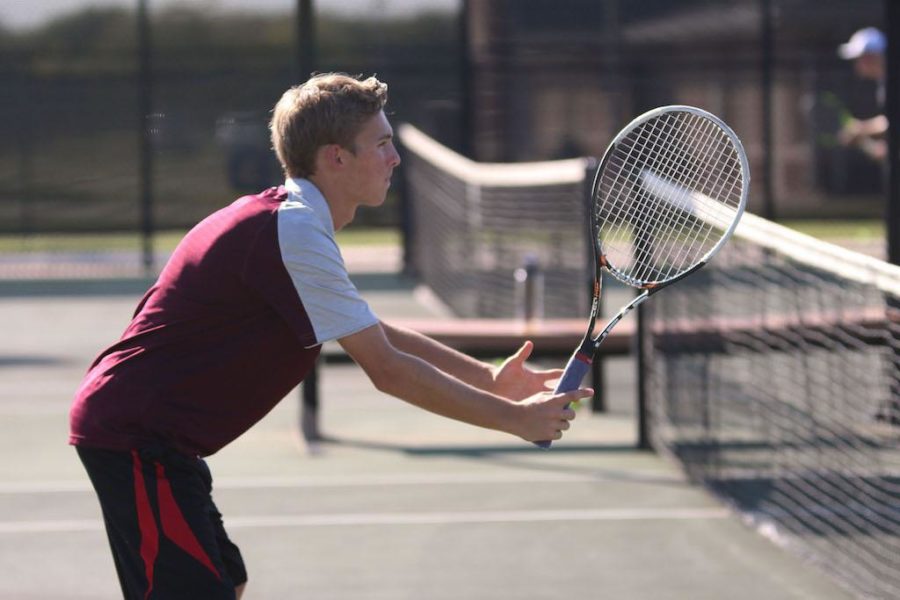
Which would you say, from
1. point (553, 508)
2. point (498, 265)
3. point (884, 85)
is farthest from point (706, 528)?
point (498, 265)

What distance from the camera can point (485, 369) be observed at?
4078 mm

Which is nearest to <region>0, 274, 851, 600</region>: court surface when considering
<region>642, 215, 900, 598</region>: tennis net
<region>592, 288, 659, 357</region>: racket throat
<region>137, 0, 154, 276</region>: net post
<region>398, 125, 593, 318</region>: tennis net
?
<region>642, 215, 900, 598</region>: tennis net

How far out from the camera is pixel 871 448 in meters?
7.52

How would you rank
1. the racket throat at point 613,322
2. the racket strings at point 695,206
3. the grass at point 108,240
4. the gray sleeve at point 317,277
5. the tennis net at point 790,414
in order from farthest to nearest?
the grass at point 108,240, the tennis net at point 790,414, the racket strings at point 695,206, the racket throat at point 613,322, the gray sleeve at point 317,277

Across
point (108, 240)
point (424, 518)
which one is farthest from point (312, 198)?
point (108, 240)

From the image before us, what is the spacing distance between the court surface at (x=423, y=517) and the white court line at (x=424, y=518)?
12 mm

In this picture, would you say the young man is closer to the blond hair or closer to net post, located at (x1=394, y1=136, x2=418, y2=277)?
the blond hair

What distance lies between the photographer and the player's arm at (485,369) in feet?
13.1

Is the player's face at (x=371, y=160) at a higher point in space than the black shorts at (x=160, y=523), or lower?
higher

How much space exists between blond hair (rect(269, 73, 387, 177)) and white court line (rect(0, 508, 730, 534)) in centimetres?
333

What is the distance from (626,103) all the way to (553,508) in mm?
12207

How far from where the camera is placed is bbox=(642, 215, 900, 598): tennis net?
20.5 ft

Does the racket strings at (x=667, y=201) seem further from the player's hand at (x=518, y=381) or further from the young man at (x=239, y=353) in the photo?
the young man at (x=239, y=353)

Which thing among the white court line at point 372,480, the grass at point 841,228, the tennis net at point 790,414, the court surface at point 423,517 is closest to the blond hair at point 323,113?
the tennis net at point 790,414
